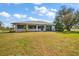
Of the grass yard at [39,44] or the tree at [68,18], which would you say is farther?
the tree at [68,18]

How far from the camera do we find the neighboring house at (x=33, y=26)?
6.81 metres

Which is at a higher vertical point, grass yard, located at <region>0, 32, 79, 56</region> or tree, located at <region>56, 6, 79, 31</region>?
tree, located at <region>56, 6, 79, 31</region>

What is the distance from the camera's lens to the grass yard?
6648 millimetres

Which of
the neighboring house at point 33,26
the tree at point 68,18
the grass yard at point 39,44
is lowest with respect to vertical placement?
the grass yard at point 39,44

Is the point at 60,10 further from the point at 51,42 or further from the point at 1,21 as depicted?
the point at 1,21

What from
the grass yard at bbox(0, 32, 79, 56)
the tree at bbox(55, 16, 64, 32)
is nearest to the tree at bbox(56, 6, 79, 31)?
the tree at bbox(55, 16, 64, 32)

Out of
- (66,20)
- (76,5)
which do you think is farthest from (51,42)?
A: (76,5)

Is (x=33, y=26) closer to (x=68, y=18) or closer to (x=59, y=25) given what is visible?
(x=59, y=25)

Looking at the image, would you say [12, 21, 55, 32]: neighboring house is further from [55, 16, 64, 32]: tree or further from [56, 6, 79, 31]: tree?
[56, 6, 79, 31]: tree

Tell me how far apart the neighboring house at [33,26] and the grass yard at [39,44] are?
0.37 ft

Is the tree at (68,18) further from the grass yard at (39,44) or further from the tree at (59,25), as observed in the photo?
the grass yard at (39,44)

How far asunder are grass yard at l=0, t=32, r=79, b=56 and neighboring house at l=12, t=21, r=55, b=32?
114 mm

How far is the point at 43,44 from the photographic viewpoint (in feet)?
22.2

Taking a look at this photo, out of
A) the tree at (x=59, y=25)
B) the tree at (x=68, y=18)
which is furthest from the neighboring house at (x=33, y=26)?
the tree at (x=68, y=18)
